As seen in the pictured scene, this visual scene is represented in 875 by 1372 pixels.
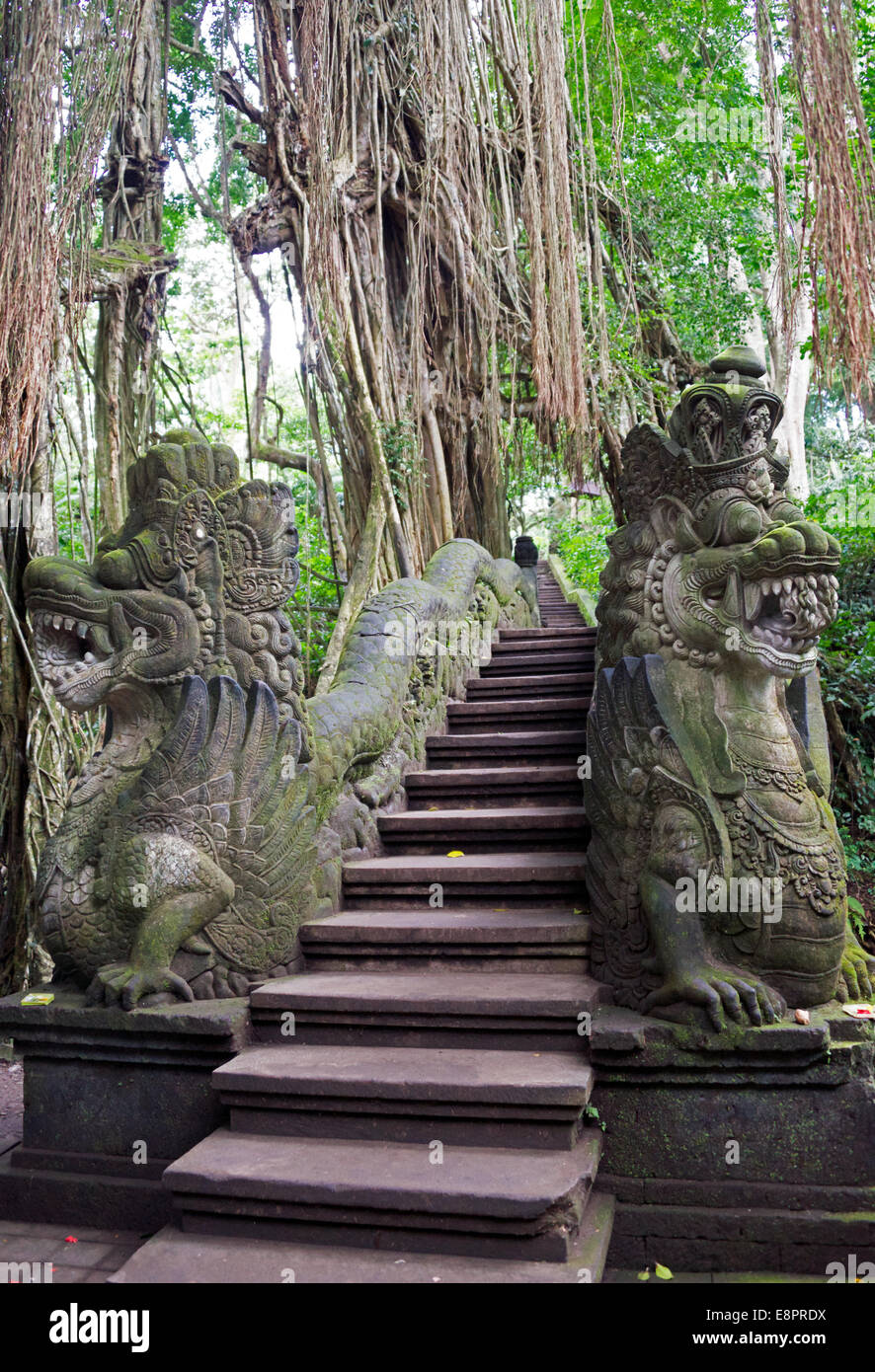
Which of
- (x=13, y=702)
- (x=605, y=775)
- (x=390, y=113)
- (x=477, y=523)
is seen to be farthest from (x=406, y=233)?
(x=605, y=775)

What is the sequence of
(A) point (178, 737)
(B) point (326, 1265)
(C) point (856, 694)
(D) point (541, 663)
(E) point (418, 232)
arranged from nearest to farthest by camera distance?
1. (B) point (326, 1265)
2. (A) point (178, 737)
3. (E) point (418, 232)
4. (D) point (541, 663)
5. (C) point (856, 694)

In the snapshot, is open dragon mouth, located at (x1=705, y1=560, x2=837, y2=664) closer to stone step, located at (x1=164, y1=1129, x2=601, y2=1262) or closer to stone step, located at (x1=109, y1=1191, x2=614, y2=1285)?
stone step, located at (x1=164, y1=1129, x2=601, y2=1262)

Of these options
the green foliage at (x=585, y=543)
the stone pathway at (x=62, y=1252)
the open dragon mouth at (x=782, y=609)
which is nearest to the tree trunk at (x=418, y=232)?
the open dragon mouth at (x=782, y=609)

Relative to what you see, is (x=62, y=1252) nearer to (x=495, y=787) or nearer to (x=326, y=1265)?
(x=326, y=1265)

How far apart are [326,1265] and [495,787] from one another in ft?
7.77

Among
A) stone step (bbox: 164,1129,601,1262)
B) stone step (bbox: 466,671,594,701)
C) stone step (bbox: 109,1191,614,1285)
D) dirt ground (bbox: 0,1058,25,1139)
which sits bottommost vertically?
dirt ground (bbox: 0,1058,25,1139)

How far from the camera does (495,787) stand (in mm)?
4410

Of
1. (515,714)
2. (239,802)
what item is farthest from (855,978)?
(515,714)

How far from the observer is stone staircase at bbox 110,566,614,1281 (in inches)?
89.7

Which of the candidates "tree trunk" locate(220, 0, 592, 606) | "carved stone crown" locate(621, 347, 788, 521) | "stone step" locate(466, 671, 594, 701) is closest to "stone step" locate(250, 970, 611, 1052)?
"carved stone crown" locate(621, 347, 788, 521)

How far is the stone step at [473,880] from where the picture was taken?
11.5ft

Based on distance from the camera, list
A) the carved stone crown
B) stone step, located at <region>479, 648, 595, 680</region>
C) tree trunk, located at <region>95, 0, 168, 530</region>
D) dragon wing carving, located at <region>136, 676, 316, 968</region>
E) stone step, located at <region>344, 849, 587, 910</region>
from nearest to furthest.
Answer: the carved stone crown → dragon wing carving, located at <region>136, 676, 316, 968</region> → stone step, located at <region>344, 849, 587, 910</region> → tree trunk, located at <region>95, 0, 168, 530</region> → stone step, located at <region>479, 648, 595, 680</region>

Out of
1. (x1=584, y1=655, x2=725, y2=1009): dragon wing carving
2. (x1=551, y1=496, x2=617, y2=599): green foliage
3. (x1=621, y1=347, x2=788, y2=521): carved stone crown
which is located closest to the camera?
(x1=584, y1=655, x2=725, y2=1009): dragon wing carving

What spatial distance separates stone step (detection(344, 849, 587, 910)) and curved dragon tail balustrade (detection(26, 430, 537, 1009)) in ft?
0.54
